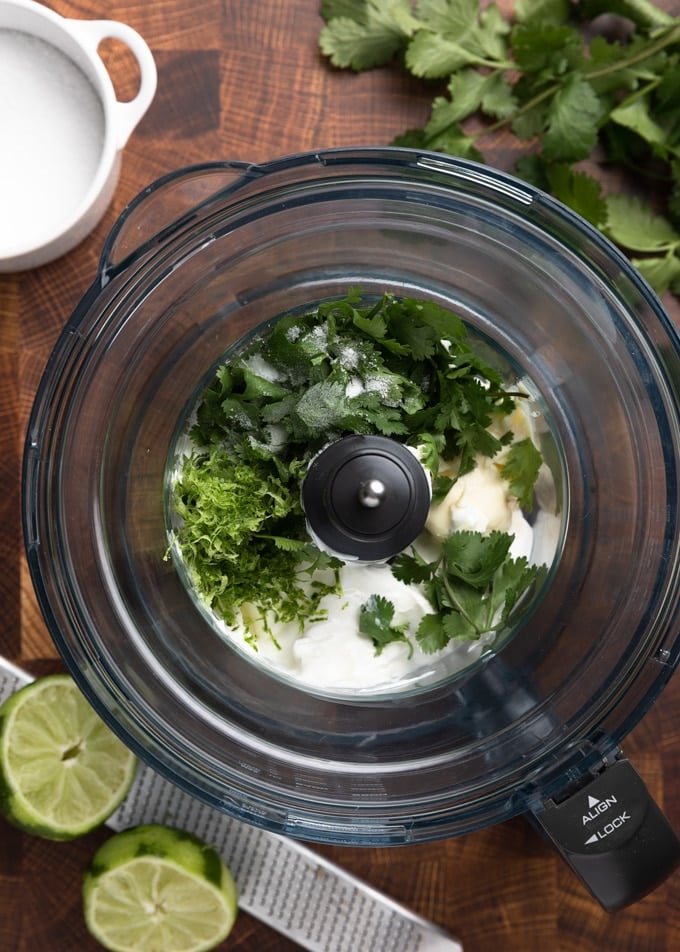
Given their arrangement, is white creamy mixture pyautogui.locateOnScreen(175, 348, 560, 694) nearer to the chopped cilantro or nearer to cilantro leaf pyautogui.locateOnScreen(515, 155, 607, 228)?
the chopped cilantro

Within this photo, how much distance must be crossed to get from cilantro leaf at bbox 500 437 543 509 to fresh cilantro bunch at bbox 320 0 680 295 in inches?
12.5

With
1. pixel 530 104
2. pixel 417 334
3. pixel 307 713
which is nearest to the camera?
pixel 417 334

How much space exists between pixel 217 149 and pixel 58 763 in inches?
30.5

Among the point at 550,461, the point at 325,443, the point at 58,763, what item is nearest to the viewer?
the point at 325,443

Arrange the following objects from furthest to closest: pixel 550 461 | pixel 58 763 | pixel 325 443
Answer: pixel 58 763
pixel 550 461
pixel 325 443

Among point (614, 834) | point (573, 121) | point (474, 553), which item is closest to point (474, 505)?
point (474, 553)

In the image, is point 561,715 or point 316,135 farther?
point 316,135

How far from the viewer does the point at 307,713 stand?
104cm

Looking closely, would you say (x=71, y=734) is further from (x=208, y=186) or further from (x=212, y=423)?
(x=208, y=186)

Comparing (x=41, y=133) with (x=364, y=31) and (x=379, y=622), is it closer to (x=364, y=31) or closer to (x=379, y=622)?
(x=364, y=31)

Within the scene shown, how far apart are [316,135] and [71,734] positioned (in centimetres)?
79

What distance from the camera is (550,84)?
1.16 meters

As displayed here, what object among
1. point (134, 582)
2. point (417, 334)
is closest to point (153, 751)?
point (134, 582)

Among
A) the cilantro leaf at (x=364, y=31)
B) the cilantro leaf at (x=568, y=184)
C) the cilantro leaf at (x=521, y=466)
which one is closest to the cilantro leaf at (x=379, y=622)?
the cilantro leaf at (x=521, y=466)
